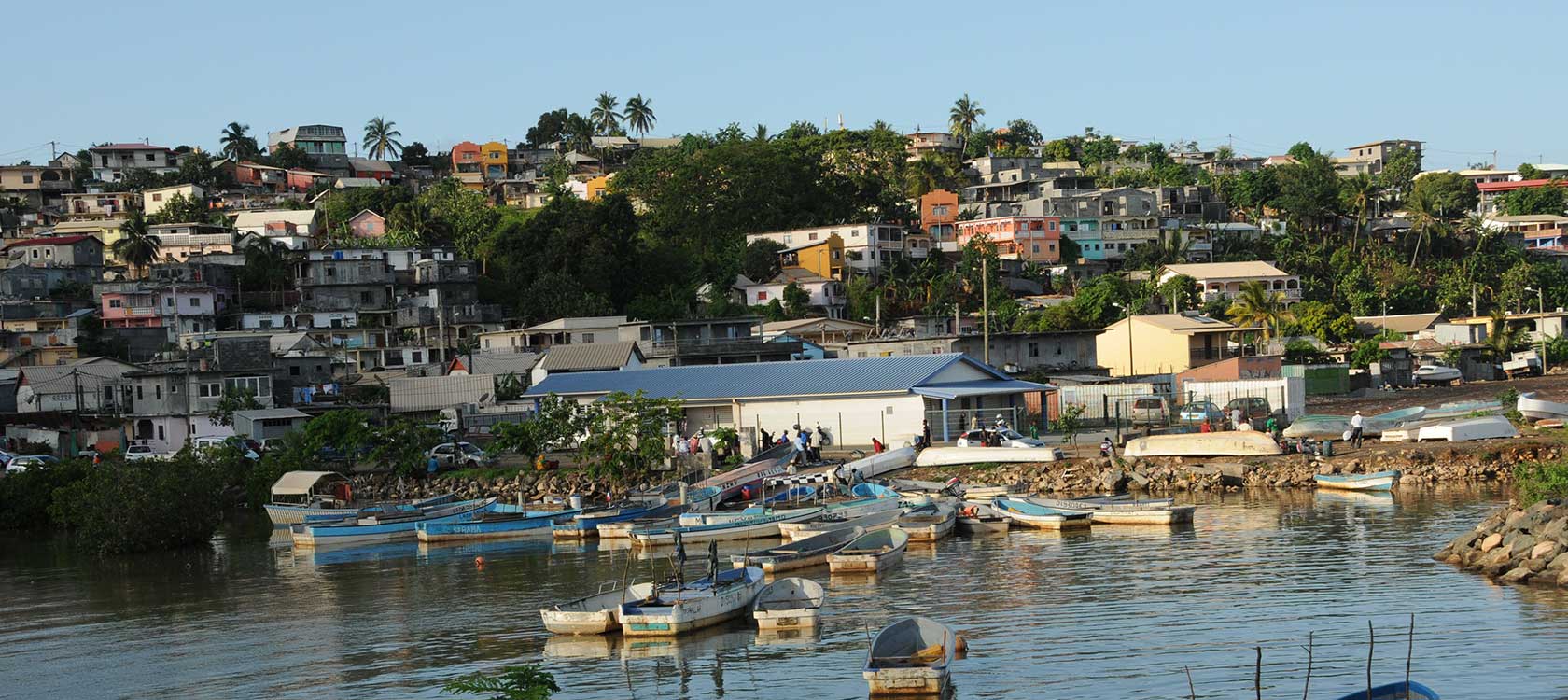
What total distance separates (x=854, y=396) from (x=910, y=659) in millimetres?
30525

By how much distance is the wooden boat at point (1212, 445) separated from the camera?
45.3 metres

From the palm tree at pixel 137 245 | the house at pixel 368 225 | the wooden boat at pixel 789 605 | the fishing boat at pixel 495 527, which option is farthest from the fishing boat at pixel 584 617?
the house at pixel 368 225

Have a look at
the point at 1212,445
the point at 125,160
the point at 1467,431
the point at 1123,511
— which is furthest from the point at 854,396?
the point at 125,160

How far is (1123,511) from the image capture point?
3800 centimetres

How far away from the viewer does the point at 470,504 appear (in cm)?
4459

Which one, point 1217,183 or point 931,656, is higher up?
point 1217,183

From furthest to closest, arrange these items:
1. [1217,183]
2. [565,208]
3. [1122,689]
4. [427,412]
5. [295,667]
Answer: [1217,183] → [565,208] → [427,412] → [295,667] → [1122,689]

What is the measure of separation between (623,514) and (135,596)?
12.7m

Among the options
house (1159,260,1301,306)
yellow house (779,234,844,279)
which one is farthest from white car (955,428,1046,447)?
house (1159,260,1301,306)

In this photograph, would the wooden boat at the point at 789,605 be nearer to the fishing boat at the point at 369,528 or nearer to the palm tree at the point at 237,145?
the fishing boat at the point at 369,528

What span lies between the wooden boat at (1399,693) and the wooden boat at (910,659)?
19.2ft

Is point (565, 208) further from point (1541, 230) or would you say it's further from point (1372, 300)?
point (1541, 230)

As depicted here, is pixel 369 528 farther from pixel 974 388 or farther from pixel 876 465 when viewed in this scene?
pixel 974 388

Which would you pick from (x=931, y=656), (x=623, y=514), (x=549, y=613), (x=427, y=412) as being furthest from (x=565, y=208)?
(x=931, y=656)
